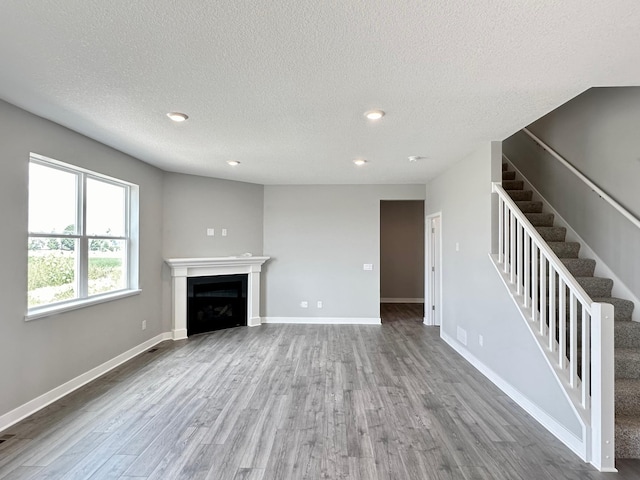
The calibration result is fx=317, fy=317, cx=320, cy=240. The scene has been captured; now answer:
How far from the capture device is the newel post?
1993mm

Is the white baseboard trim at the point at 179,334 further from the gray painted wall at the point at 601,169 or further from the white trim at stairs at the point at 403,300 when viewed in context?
the gray painted wall at the point at 601,169

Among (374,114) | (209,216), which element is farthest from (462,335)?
(209,216)

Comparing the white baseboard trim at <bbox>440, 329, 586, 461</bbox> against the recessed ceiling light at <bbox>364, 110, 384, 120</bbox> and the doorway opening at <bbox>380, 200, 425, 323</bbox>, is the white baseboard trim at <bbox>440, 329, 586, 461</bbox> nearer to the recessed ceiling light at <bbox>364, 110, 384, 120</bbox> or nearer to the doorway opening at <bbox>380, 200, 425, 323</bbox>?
Answer: the recessed ceiling light at <bbox>364, 110, 384, 120</bbox>

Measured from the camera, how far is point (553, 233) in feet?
12.0

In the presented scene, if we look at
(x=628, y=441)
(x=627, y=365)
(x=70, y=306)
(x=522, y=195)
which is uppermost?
(x=522, y=195)

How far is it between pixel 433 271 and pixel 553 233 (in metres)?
2.19

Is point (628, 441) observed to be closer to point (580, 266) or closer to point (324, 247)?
point (580, 266)

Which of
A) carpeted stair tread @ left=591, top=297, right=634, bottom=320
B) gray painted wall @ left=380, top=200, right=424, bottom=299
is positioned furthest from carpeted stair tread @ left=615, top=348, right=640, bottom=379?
gray painted wall @ left=380, top=200, right=424, bottom=299

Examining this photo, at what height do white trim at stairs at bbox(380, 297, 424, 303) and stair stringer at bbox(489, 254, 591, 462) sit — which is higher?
stair stringer at bbox(489, 254, 591, 462)

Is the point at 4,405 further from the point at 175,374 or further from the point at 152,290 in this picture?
the point at 152,290

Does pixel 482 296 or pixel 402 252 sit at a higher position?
pixel 402 252

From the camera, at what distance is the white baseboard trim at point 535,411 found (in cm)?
216

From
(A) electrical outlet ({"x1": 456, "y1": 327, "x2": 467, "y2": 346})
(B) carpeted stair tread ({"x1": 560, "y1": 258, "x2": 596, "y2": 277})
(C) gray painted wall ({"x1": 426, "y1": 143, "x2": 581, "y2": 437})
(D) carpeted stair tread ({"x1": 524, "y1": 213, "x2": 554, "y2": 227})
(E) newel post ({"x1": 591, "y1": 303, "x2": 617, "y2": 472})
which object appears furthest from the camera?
(A) electrical outlet ({"x1": 456, "y1": 327, "x2": 467, "y2": 346})

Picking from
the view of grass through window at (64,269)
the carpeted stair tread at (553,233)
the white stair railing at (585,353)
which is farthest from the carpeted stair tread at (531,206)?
Result: the view of grass through window at (64,269)
